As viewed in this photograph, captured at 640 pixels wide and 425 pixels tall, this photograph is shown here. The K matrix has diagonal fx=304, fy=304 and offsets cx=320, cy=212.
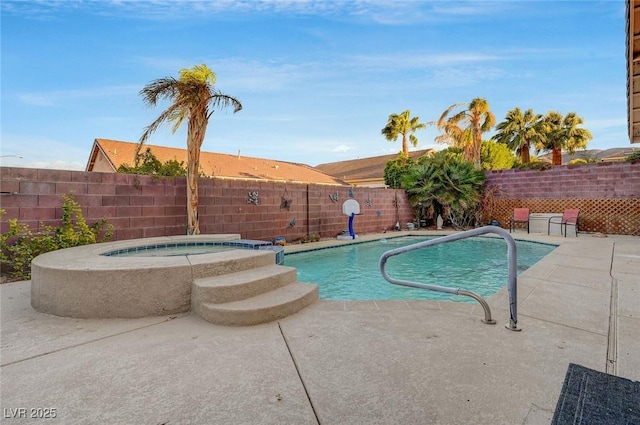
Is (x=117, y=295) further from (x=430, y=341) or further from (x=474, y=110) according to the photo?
(x=474, y=110)

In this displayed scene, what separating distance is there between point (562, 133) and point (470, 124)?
5507 mm

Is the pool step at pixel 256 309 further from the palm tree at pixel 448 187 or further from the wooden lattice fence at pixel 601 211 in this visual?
the wooden lattice fence at pixel 601 211

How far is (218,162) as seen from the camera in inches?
773

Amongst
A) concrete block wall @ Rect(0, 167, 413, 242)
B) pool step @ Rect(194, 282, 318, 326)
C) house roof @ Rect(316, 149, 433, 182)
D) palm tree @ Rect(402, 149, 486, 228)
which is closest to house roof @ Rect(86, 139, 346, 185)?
house roof @ Rect(316, 149, 433, 182)

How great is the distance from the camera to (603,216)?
1150cm

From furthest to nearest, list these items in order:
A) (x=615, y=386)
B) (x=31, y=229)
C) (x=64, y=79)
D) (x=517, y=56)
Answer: (x=517, y=56) → (x=64, y=79) → (x=31, y=229) → (x=615, y=386)

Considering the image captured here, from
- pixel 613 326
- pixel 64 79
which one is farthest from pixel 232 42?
pixel 613 326

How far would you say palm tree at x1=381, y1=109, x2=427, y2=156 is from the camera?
83.8ft

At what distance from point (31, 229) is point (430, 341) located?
6.42 metres

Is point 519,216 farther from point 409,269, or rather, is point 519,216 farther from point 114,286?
point 114,286

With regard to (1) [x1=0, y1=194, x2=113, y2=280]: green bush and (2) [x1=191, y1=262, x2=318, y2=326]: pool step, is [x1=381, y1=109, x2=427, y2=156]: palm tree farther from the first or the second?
(2) [x1=191, y1=262, x2=318, y2=326]: pool step

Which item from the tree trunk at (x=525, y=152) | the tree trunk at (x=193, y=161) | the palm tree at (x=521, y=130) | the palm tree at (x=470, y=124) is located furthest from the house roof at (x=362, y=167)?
the tree trunk at (x=193, y=161)

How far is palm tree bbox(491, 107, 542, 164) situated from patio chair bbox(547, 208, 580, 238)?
29.4 feet

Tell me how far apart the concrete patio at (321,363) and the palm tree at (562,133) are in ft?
64.9
